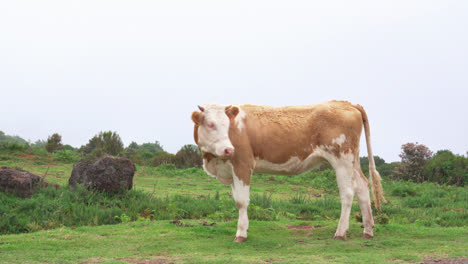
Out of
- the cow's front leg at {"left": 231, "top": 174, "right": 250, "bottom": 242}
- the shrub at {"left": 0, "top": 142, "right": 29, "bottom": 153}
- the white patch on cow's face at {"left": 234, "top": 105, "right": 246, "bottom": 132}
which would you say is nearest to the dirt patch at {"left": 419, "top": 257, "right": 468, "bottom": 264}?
the cow's front leg at {"left": 231, "top": 174, "right": 250, "bottom": 242}

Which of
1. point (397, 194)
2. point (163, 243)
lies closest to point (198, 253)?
point (163, 243)

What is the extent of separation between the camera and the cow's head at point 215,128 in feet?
25.5

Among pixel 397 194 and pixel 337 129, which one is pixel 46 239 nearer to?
pixel 337 129

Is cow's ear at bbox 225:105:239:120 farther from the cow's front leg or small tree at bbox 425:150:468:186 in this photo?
small tree at bbox 425:150:468:186

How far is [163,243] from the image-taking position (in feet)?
26.1

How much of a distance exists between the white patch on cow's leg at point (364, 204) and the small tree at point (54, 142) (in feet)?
88.8

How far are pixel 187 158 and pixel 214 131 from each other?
20912mm

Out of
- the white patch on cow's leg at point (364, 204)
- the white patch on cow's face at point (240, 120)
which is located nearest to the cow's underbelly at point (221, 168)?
the white patch on cow's face at point (240, 120)

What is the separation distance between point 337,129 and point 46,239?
5.64m

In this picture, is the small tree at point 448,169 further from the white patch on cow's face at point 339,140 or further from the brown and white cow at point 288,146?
the white patch on cow's face at point 339,140

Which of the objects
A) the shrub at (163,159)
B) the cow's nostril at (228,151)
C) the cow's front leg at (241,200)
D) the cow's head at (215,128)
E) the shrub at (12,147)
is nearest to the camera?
the cow's nostril at (228,151)

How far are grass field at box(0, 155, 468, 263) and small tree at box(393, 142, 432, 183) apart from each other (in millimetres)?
15493

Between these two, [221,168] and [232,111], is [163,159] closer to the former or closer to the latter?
[221,168]

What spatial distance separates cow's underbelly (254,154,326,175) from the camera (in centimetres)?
855
